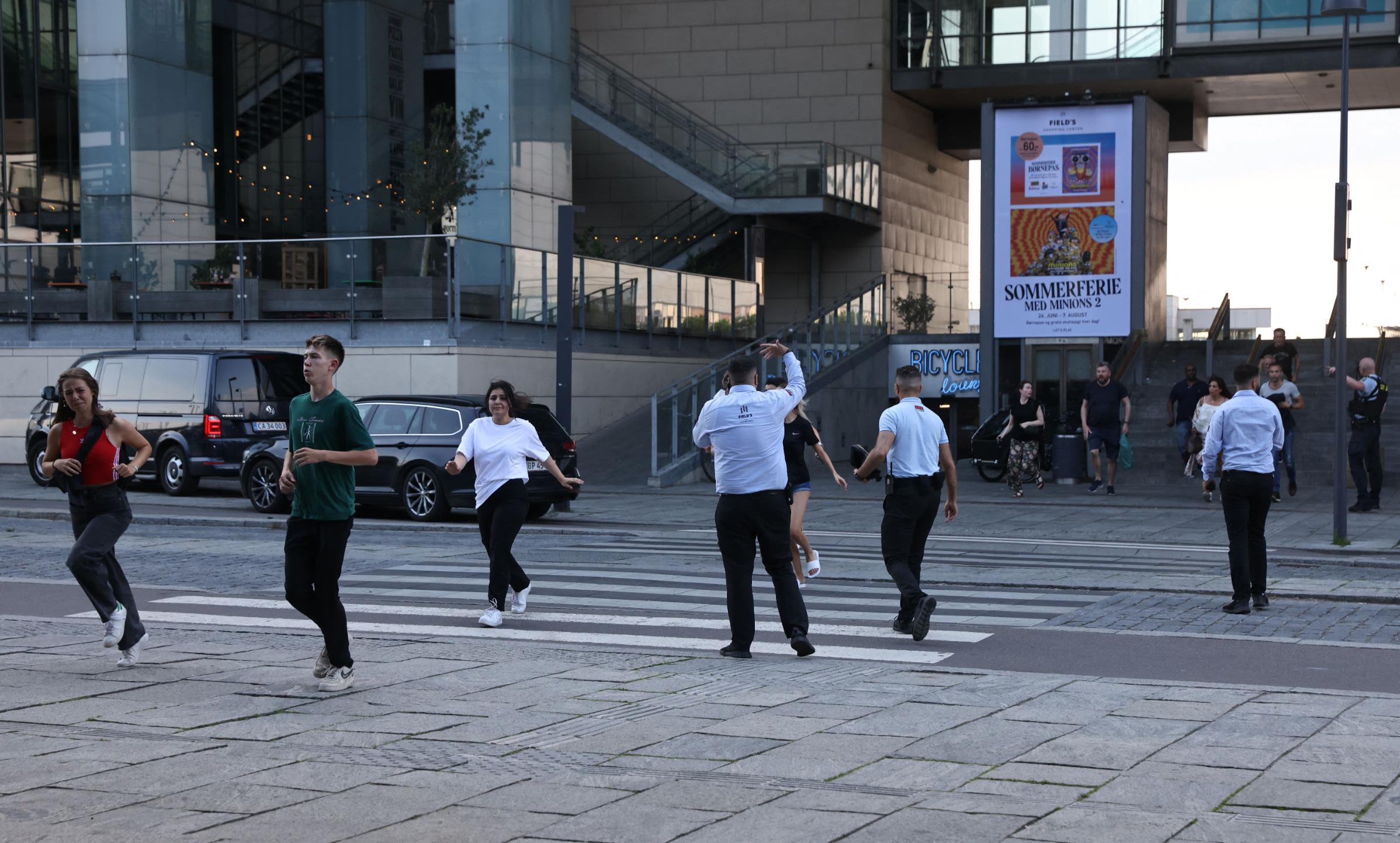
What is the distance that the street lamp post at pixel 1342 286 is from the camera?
15289 millimetres

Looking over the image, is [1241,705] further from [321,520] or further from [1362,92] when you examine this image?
[1362,92]

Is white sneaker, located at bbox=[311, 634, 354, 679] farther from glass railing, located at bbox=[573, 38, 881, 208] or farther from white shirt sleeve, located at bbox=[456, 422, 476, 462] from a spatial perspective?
glass railing, located at bbox=[573, 38, 881, 208]

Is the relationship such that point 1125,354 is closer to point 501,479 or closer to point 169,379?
point 169,379

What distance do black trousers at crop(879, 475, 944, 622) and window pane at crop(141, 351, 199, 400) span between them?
1401 centimetres

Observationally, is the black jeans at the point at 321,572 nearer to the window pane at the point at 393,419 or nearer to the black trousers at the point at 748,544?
the black trousers at the point at 748,544

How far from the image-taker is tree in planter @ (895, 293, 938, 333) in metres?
32.8

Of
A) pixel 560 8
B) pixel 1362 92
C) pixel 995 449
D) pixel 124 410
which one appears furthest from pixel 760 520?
pixel 1362 92

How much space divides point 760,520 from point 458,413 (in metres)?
10.5

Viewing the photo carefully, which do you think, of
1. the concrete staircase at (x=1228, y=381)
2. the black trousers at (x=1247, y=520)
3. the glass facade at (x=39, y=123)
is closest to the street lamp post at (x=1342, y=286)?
the black trousers at (x=1247, y=520)

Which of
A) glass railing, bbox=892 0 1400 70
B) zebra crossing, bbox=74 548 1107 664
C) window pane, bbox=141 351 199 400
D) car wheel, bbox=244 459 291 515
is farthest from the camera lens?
glass railing, bbox=892 0 1400 70

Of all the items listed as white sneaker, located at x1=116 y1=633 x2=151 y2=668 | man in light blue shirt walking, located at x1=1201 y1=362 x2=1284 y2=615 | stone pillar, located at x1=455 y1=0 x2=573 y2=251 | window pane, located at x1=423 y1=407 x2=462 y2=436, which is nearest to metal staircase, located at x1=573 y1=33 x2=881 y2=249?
stone pillar, located at x1=455 y1=0 x2=573 y2=251

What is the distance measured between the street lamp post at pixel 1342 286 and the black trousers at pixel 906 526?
6.90 m

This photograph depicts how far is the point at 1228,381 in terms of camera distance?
2945 cm

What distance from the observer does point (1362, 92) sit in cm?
3866
